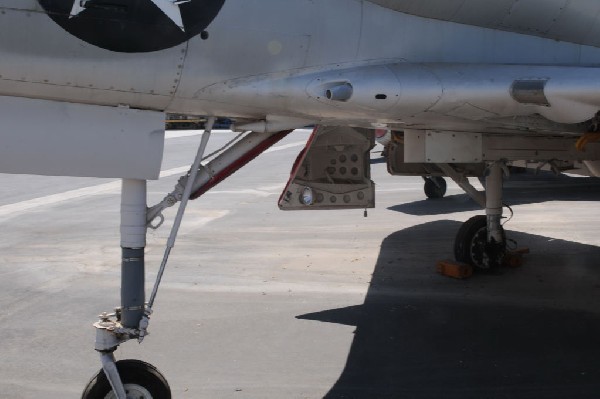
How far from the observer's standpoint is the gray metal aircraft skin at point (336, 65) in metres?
4.88

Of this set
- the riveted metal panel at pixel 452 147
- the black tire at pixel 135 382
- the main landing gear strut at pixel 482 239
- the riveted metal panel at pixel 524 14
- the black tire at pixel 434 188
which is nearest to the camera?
the black tire at pixel 135 382

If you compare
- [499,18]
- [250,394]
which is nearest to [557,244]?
[499,18]

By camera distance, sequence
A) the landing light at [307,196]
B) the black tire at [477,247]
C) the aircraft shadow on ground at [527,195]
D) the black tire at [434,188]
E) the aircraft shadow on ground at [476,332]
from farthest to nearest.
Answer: the black tire at [434,188], the aircraft shadow on ground at [527,195], the black tire at [477,247], the landing light at [307,196], the aircraft shadow on ground at [476,332]

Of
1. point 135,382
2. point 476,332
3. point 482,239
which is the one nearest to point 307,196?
point 476,332

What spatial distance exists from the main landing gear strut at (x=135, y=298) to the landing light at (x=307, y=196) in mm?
2248

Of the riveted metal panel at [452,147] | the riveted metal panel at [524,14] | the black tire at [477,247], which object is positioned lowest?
the black tire at [477,247]

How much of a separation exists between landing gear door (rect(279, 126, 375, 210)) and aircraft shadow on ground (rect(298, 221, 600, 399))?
1.36m

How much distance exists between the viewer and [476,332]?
25.5ft

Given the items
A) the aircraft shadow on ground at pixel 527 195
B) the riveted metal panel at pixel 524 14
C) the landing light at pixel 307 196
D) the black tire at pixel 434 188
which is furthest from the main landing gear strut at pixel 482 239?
the black tire at pixel 434 188

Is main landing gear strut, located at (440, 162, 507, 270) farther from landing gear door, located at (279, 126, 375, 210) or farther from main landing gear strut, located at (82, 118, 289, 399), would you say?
main landing gear strut, located at (82, 118, 289, 399)

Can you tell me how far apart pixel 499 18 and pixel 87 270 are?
23.8ft

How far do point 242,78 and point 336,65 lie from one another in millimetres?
766

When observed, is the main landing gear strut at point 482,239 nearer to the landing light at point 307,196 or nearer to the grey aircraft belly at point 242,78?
the landing light at point 307,196

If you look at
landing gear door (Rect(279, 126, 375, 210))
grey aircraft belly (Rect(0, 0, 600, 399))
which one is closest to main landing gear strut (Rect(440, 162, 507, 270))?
landing gear door (Rect(279, 126, 375, 210))
